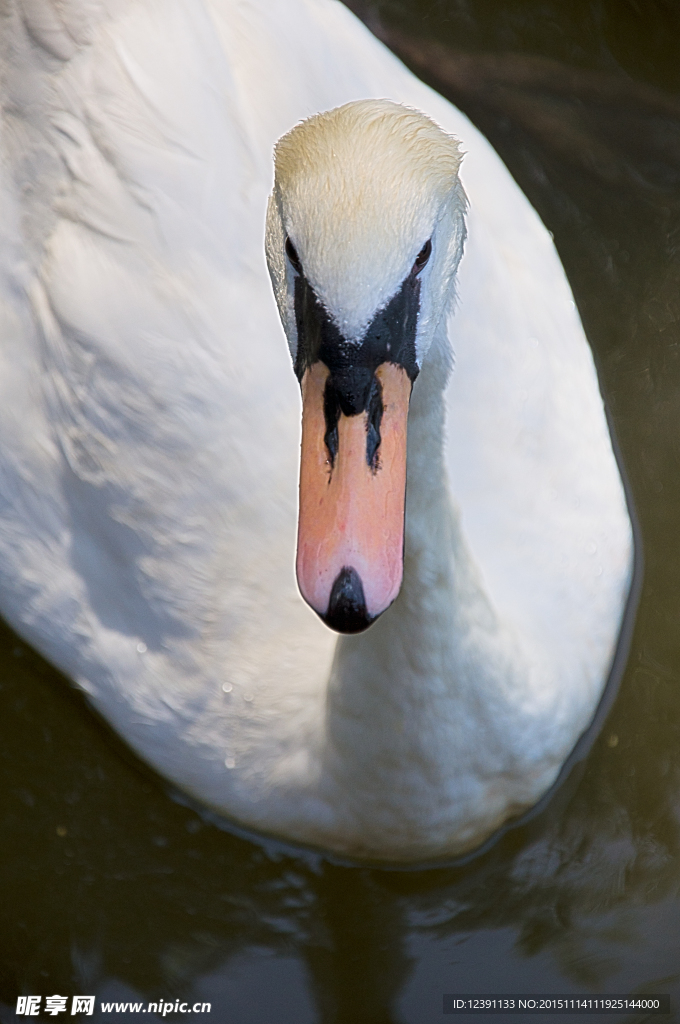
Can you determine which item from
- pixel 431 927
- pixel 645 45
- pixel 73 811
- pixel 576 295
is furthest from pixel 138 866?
pixel 645 45

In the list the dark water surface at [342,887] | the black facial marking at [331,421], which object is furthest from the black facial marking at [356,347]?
the dark water surface at [342,887]

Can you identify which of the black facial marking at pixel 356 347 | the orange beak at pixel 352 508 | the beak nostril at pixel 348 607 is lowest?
the beak nostril at pixel 348 607

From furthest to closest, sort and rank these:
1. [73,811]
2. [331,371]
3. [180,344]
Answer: [73,811] < [180,344] < [331,371]

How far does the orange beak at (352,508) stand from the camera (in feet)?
6.02

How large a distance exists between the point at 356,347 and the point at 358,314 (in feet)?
0.19

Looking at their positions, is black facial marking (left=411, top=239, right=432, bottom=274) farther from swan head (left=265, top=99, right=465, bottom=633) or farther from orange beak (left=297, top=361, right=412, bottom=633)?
orange beak (left=297, top=361, right=412, bottom=633)

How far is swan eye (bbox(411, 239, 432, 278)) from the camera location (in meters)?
1.94

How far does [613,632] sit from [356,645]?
97cm

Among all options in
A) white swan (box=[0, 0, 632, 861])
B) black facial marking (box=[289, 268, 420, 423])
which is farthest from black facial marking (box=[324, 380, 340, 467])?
white swan (box=[0, 0, 632, 861])

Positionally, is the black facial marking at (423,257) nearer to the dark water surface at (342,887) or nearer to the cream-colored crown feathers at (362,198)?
the cream-colored crown feathers at (362,198)

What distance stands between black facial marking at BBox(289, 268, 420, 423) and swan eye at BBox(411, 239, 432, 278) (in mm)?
13

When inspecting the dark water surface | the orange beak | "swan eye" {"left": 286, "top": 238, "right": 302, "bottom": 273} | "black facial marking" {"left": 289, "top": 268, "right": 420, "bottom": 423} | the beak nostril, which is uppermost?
"swan eye" {"left": 286, "top": 238, "right": 302, "bottom": 273}

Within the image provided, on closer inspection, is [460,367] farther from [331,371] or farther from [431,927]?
[431,927]

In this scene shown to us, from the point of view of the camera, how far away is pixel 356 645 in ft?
8.09
